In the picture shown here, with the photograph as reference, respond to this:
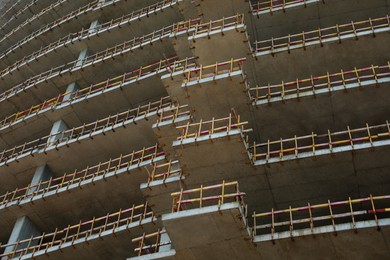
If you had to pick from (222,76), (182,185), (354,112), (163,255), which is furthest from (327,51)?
(163,255)

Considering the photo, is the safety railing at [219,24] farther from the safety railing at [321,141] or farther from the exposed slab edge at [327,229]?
the exposed slab edge at [327,229]

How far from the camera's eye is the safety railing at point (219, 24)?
18.6m

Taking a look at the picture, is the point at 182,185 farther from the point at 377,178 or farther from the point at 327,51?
the point at 327,51

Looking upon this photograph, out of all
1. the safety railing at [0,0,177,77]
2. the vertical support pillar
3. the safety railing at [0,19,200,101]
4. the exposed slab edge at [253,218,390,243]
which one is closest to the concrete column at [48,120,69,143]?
the safety railing at [0,19,200,101]

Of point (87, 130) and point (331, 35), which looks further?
point (87, 130)

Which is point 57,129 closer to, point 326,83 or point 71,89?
point 71,89

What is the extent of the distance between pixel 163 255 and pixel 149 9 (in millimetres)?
15339

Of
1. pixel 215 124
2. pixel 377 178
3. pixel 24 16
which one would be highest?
pixel 24 16

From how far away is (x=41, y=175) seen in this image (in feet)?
68.3

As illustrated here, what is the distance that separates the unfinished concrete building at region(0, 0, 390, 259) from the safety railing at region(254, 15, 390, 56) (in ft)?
0.26

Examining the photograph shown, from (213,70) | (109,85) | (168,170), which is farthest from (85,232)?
(109,85)

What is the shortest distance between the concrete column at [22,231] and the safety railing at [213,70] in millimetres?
8060

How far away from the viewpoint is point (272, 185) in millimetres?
14547

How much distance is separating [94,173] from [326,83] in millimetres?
8772
